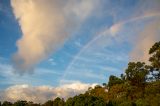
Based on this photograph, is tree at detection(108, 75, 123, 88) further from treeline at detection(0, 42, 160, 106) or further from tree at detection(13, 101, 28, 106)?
tree at detection(13, 101, 28, 106)

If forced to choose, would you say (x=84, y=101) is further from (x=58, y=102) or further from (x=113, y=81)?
(x=58, y=102)

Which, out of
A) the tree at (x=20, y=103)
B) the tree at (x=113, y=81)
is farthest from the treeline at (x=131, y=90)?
the tree at (x=20, y=103)

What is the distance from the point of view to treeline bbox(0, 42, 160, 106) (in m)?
98.2

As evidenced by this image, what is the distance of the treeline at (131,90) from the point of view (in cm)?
9815

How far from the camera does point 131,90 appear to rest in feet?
396

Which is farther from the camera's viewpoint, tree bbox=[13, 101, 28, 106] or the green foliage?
tree bbox=[13, 101, 28, 106]

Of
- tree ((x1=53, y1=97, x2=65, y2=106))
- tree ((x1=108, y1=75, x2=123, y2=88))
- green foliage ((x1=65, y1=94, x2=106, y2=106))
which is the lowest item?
green foliage ((x1=65, y1=94, x2=106, y2=106))

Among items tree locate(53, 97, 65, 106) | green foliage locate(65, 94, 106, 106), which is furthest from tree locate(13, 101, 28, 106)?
green foliage locate(65, 94, 106, 106)

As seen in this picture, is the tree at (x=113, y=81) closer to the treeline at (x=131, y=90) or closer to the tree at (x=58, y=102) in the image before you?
the treeline at (x=131, y=90)

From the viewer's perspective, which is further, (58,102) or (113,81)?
(58,102)

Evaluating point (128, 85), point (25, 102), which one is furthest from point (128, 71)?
point (25, 102)

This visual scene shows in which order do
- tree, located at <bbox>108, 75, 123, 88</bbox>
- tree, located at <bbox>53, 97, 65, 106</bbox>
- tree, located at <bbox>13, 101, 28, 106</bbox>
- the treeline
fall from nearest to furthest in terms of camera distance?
1. the treeline
2. tree, located at <bbox>108, 75, 123, 88</bbox>
3. tree, located at <bbox>53, 97, 65, 106</bbox>
4. tree, located at <bbox>13, 101, 28, 106</bbox>

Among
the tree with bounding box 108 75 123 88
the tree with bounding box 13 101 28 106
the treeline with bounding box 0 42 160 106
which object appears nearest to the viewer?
the treeline with bounding box 0 42 160 106

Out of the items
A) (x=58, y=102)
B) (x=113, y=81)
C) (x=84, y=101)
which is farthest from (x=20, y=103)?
(x=84, y=101)
